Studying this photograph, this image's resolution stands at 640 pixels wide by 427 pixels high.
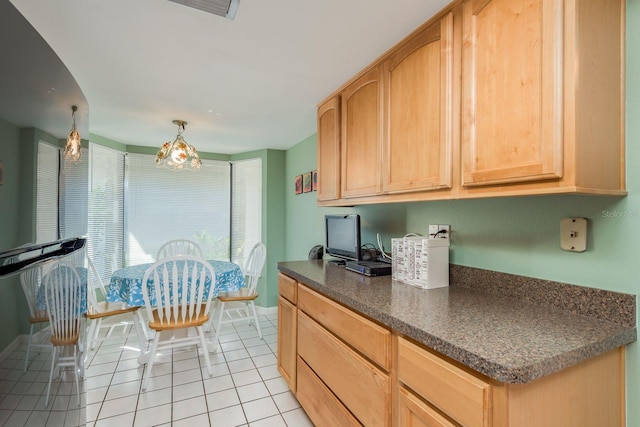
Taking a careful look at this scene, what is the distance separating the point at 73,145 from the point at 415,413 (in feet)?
4.38

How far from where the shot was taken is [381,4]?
4.12ft

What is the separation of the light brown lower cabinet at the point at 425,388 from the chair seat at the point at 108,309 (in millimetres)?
1842

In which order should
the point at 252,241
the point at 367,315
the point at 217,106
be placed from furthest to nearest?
the point at 252,241
the point at 217,106
the point at 367,315

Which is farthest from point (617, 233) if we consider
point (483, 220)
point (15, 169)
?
point (15, 169)

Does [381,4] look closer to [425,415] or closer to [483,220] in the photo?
[483,220]

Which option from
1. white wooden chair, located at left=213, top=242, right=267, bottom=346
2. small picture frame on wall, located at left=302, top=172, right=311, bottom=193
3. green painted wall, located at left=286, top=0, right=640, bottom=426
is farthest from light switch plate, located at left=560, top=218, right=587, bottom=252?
white wooden chair, located at left=213, top=242, right=267, bottom=346

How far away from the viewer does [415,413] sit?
0.99 meters

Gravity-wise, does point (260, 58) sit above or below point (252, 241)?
above

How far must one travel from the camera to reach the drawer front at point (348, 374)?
3.79 ft

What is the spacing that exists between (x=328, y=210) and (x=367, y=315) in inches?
72.8

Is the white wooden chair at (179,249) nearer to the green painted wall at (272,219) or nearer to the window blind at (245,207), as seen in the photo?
the window blind at (245,207)

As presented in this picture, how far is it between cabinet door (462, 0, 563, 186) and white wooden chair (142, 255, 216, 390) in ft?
6.72

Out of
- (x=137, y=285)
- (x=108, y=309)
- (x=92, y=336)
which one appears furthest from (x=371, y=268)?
(x=92, y=336)

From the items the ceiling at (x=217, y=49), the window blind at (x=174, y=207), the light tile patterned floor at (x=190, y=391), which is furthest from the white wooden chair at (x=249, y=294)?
the ceiling at (x=217, y=49)
